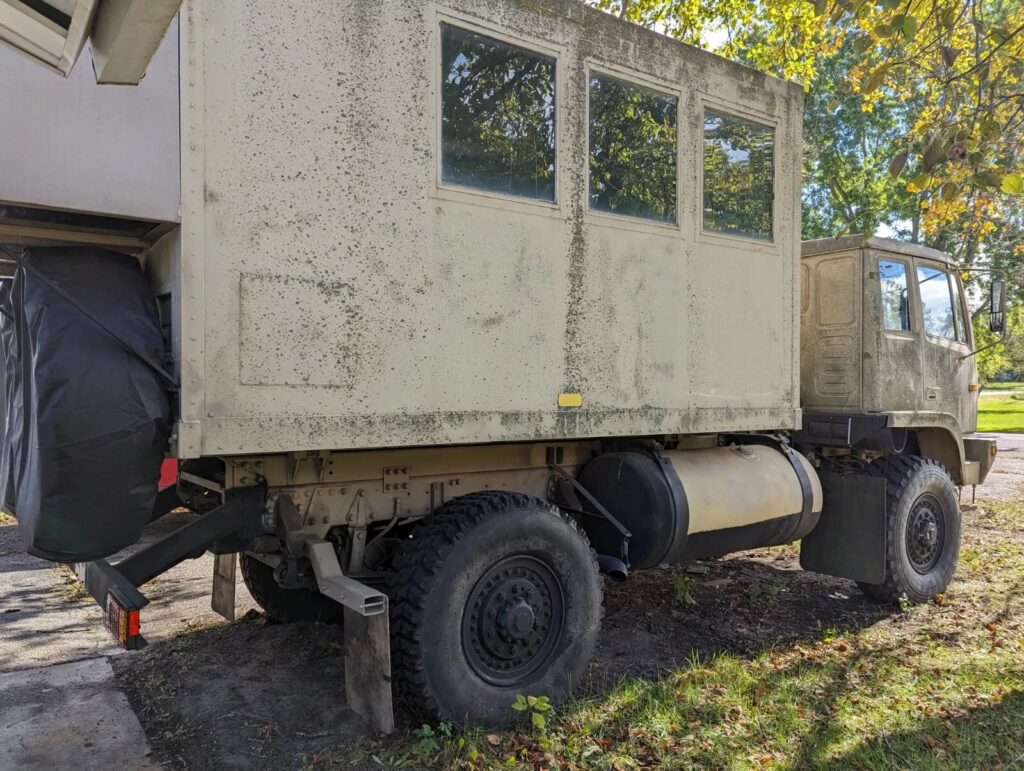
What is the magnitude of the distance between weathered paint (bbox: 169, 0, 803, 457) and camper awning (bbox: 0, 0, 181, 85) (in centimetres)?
56

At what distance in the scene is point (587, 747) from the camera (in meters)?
3.50

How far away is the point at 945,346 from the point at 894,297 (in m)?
0.87

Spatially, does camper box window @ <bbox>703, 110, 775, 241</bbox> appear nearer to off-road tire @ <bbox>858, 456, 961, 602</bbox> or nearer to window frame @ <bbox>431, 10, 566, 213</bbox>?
window frame @ <bbox>431, 10, 566, 213</bbox>

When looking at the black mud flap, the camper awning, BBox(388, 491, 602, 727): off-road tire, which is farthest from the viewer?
the black mud flap

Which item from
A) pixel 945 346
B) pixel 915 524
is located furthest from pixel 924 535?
pixel 945 346

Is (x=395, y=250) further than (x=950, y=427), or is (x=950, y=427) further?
(x=950, y=427)

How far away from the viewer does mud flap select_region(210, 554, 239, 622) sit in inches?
178

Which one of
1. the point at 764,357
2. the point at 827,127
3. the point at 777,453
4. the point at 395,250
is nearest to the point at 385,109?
the point at 395,250

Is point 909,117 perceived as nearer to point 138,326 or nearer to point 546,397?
point 546,397

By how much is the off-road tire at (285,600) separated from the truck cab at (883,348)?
378 centimetres

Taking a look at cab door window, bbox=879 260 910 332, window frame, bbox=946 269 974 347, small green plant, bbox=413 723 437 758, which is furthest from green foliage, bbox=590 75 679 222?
window frame, bbox=946 269 974 347

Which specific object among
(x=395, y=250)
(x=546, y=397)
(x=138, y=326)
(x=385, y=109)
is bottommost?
(x=546, y=397)

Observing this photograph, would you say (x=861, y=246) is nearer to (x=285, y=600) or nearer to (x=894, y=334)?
(x=894, y=334)

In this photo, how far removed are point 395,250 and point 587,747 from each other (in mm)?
2374
